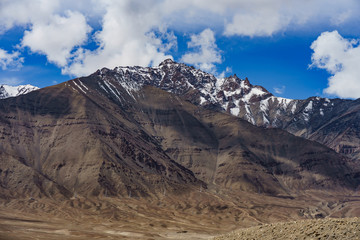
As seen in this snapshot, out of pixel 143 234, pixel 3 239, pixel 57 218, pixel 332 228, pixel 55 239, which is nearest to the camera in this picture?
pixel 332 228

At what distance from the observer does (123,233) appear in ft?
517

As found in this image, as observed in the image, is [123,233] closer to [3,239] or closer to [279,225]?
[3,239]

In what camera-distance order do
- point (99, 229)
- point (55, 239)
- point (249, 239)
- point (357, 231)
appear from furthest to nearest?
point (99, 229), point (55, 239), point (249, 239), point (357, 231)

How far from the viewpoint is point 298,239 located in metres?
34.2

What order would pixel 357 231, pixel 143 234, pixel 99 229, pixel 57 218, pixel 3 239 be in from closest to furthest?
1. pixel 357 231
2. pixel 3 239
3. pixel 143 234
4. pixel 99 229
5. pixel 57 218

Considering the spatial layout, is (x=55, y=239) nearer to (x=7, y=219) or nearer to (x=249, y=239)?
(x=7, y=219)

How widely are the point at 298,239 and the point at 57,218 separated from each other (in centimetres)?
17993

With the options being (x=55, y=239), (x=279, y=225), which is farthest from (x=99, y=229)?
(x=279, y=225)

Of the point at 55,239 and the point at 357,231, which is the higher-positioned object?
the point at 357,231

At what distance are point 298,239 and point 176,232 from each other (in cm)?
14279

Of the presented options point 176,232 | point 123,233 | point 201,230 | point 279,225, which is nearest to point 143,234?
point 123,233

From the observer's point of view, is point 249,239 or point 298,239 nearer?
point 298,239

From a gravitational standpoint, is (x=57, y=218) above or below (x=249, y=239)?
below

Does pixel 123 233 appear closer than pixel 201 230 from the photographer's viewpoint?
Yes
